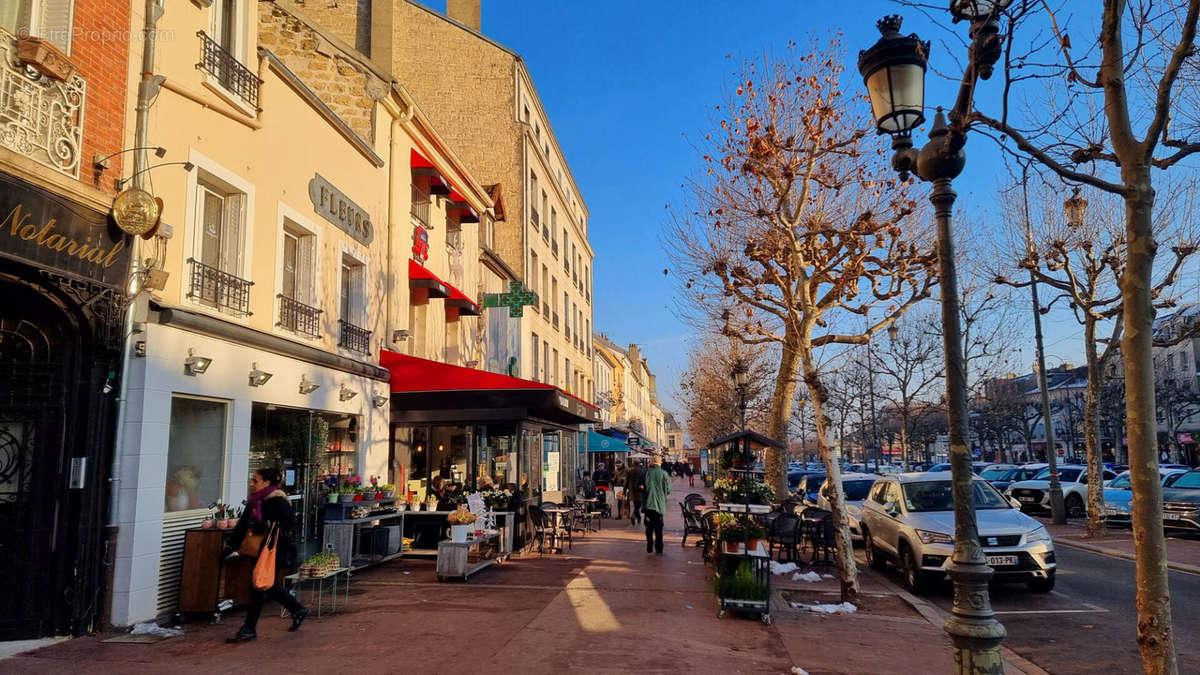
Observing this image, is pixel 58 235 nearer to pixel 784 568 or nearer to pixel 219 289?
pixel 219 289

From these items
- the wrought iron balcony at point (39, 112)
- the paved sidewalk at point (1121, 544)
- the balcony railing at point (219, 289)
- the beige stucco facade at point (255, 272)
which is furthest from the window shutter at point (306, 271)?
the paved sidewalk at point (1121, 544)

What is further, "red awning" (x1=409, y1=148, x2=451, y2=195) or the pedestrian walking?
the pedestrian walking

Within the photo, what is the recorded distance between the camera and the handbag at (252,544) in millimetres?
7309

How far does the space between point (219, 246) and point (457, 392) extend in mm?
5034

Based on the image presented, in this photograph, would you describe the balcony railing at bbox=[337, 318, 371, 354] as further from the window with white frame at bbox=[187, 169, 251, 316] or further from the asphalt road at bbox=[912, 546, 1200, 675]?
the asphalt road at bbox=[912, 546, 1200, 675]

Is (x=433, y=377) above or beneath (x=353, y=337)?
beneath

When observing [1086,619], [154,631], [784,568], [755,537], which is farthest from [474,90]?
[1086,619]

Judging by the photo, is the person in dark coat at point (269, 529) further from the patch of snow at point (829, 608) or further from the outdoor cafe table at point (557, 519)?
the outdoor cafe table at point (557, 519)

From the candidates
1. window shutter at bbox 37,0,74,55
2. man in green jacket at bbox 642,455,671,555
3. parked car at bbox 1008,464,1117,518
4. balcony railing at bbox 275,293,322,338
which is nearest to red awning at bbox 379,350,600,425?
man in green jacket at bbox 642,455,671,555

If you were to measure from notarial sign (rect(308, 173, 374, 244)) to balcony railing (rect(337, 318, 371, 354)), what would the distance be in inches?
62.6

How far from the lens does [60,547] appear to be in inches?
272

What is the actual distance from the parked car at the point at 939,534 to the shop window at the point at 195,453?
9.52m

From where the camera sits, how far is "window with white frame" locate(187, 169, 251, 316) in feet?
29.1

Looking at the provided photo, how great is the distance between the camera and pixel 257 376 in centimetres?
959
